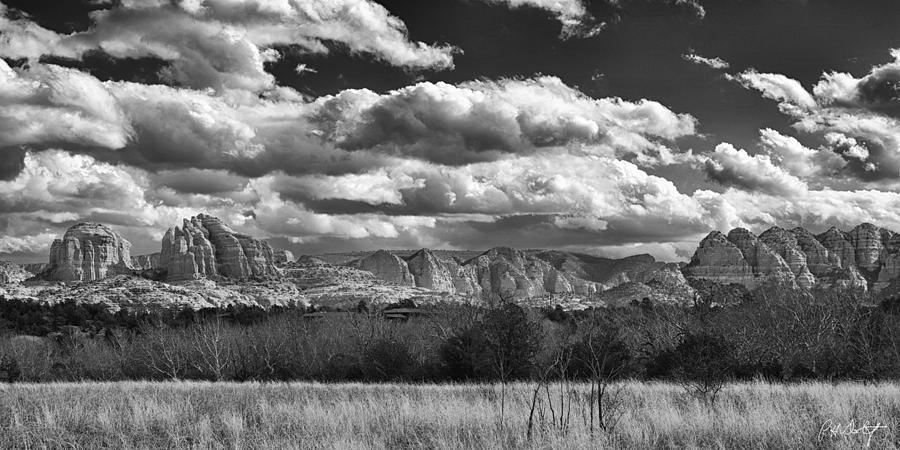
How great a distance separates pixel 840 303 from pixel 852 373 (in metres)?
22.4

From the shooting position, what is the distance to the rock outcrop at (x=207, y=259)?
177250 mm

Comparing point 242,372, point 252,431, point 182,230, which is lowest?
point 242,372

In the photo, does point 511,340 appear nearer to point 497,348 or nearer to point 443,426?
point 497,348

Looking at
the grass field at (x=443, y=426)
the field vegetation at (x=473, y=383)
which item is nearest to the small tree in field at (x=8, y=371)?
the field vegetation at (x=473, y=383)

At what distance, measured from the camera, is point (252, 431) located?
1316 centimetres

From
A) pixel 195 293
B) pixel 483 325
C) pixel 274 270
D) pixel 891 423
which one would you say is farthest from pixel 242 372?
pixel 274 270

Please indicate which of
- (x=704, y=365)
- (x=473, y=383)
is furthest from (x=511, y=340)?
(x=704, y=365)

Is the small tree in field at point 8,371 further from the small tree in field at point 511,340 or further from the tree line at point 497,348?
the small tree in field at point 511,340

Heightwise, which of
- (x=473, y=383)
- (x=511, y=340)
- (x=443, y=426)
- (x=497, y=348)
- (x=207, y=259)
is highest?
(x=207, y=259)

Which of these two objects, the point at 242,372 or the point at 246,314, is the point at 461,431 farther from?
the point at 246,314

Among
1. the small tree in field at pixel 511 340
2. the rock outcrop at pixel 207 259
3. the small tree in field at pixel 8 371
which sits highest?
the rock outcrop at pixel 207 259

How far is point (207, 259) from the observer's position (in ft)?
615
